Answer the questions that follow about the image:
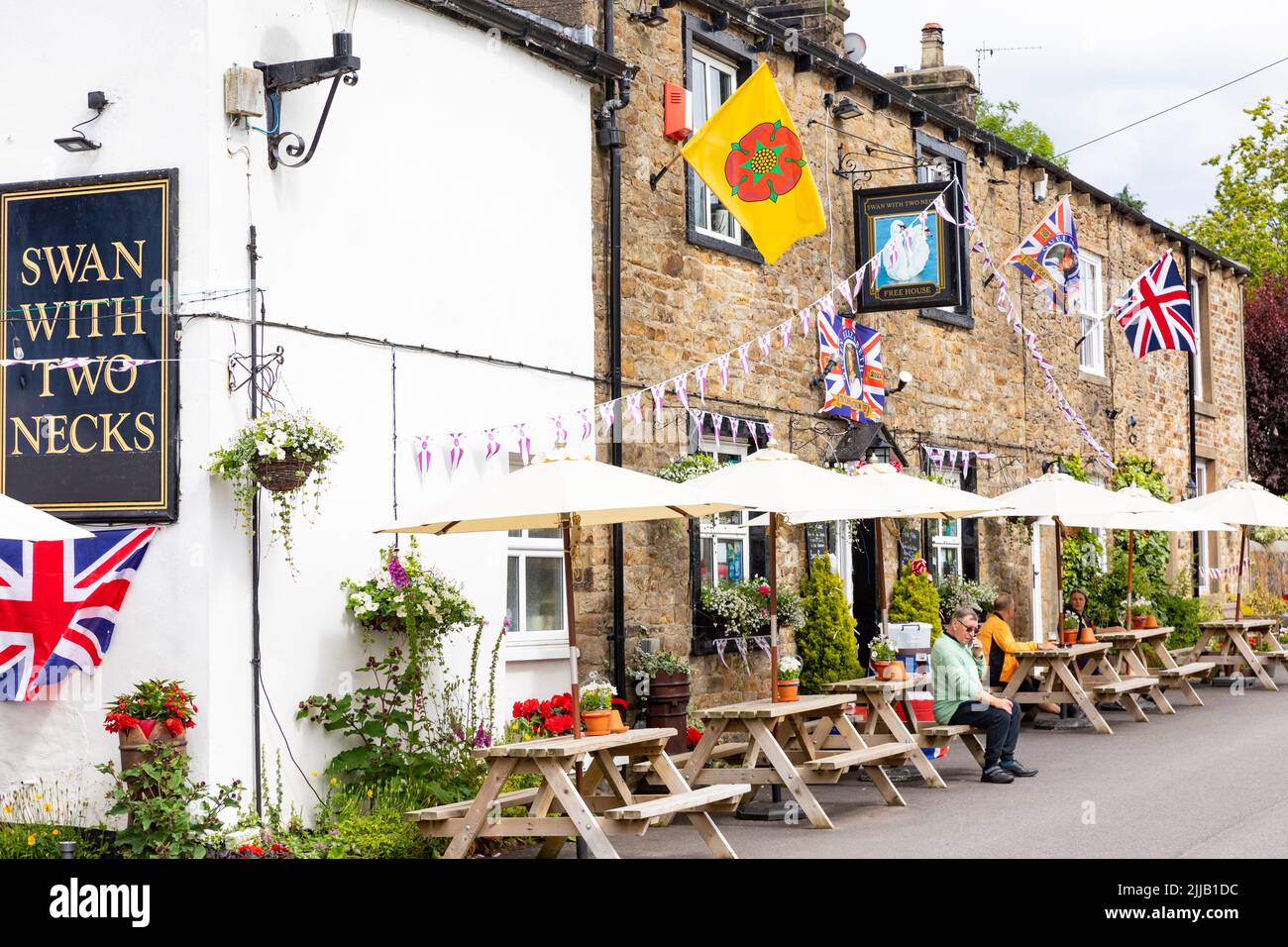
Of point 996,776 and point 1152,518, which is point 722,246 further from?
point 1152,518

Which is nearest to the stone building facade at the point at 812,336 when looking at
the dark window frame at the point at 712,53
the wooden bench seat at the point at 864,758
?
the dark window frame at the point at 712,53

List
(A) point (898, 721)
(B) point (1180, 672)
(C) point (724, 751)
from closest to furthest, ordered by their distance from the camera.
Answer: (C) point (724, 751)
(A) point (898, 721)
(B) point (1180, 672)

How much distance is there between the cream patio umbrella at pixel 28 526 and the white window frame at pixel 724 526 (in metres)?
6.94

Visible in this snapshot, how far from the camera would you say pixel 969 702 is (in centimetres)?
1207

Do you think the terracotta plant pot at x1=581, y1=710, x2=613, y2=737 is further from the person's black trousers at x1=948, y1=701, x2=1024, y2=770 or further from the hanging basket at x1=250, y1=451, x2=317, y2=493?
the person's black trousers at x1=948, y1=701, x2=1024, y2=770

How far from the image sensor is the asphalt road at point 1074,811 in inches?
353

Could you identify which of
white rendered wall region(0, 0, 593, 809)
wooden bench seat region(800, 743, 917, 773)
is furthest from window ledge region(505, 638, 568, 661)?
wooden bench seat region(800, 743, 917, 773)

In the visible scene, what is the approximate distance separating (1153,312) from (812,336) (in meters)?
6.84

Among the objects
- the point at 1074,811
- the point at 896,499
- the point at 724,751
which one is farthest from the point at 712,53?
the point at 1074,811

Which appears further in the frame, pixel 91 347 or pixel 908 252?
pixel 908 252

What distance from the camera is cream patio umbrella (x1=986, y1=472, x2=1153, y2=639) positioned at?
14773 millimetres

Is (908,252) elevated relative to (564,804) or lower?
elevated

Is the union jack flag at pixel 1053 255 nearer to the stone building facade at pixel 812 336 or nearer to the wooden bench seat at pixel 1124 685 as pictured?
the stone building facade at pixel 812 336

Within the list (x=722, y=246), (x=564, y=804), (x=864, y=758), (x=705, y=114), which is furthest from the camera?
(x=705, y=114)
